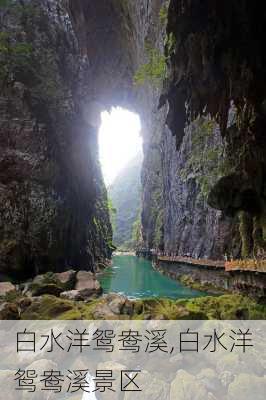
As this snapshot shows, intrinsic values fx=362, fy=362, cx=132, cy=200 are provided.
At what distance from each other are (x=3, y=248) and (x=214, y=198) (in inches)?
527

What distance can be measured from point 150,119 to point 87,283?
3455 cm

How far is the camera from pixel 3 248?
19734mm

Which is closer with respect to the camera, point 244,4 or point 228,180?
point 244,4

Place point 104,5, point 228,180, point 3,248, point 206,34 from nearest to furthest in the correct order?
point 206,34 → point 228,180 → point 3,248 → point 104,5

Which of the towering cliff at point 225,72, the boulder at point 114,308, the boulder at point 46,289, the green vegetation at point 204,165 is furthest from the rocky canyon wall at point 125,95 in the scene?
the boulder at point 46,289

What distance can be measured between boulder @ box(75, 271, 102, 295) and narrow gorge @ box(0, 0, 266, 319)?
0.14m

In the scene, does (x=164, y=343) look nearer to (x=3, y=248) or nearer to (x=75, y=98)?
(x=3, y=248)

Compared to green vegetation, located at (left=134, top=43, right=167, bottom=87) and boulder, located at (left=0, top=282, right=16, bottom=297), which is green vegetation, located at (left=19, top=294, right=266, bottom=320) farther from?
green vegetation, located at (left=134, top=43, right=167, bottom=87)

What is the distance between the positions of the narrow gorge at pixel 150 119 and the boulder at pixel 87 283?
0.14 meters

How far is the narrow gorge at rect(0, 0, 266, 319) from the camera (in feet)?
23.3

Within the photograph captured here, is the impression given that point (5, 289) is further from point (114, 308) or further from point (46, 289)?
point (114, 308)

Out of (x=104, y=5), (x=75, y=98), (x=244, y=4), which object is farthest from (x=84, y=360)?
(x=104, y=5)

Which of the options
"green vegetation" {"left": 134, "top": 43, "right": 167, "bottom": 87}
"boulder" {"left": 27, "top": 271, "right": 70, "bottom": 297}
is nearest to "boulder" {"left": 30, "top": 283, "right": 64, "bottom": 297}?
"boulder" {"left": 27, "top": 271, "right": 70, "bottom": 297}

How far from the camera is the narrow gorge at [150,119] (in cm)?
709
